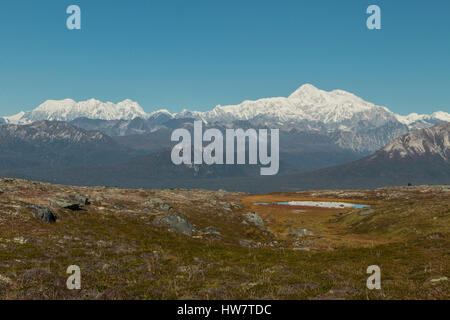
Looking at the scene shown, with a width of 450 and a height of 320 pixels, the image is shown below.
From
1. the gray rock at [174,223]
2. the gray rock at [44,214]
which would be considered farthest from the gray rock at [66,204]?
the gray rock at [174,223]

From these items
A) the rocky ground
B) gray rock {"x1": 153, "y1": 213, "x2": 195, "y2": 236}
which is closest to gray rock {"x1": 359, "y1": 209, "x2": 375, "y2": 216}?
the rocky ground

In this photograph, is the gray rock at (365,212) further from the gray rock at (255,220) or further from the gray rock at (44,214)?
the gray rock at (44,214)

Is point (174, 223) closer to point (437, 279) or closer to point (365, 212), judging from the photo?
point (437, 279)

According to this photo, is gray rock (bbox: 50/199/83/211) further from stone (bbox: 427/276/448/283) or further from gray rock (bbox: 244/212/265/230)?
stone (bbox: 427/276/448/283)

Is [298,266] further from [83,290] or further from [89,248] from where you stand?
[89,248]

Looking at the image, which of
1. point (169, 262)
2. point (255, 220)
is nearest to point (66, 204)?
point (169, 262)
